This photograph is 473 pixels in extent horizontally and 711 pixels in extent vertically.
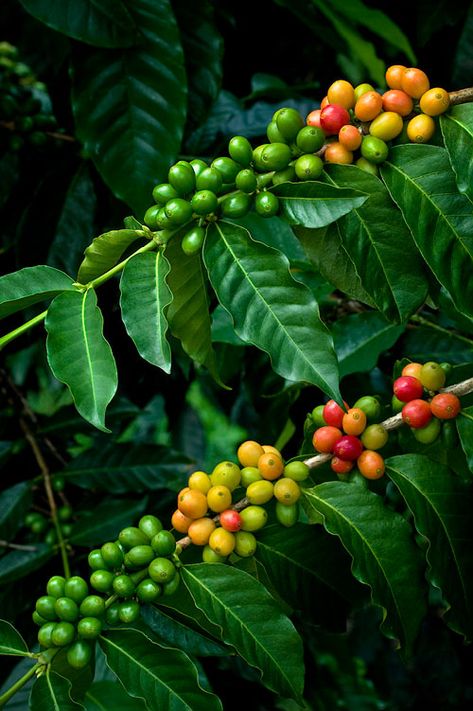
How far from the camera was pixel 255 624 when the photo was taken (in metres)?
0.78

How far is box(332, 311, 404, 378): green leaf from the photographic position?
1278 millimetres

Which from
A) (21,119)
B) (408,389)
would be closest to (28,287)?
(408,389)

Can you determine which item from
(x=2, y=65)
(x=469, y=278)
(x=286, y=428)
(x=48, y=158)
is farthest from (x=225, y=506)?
(x=2, y=65)

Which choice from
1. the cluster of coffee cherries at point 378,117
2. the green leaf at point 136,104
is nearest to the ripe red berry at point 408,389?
the cluster of coffee cherries at point 378,117

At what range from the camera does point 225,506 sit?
83 cm

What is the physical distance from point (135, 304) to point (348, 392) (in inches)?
27.4

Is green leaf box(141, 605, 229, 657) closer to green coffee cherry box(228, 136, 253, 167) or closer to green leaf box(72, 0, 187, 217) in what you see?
green coffee cherry box(228, 136, 253, 167)

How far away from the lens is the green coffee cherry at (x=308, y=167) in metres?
0.78

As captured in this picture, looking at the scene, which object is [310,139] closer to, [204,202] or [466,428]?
[204,202]

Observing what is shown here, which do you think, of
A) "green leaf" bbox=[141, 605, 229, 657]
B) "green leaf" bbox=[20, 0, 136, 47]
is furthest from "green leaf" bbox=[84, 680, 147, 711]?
"green leaf" bbox=[20, 0, 136, 47]

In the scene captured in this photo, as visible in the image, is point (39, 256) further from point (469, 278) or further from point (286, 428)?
point (469, 278)

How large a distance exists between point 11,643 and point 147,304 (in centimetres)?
36

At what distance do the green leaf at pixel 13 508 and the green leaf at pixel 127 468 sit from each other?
12cm

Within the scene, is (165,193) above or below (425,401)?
above
